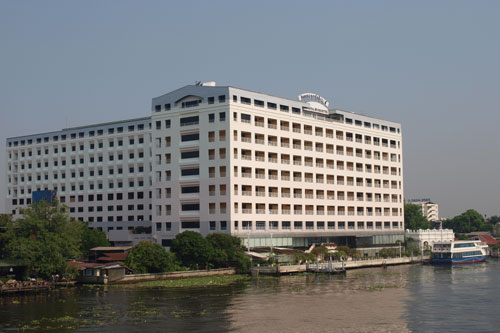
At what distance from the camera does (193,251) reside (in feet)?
328

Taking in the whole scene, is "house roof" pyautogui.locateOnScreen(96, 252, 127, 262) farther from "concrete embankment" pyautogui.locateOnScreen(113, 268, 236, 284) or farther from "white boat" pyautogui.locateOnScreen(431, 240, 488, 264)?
"white boat" pyautogui.locateOnScreen(431, 240, 488, 264)

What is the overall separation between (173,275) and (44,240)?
63.4 ft

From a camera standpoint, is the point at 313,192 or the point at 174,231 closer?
the point at 174,231

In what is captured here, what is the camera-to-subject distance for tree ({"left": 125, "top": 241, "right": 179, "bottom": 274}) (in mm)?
93250

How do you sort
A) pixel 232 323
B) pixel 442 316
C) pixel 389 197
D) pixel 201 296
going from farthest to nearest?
pixel 389 197 → pixel 201 296 → pixel 442 316 → pixel 232 323

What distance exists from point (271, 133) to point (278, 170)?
7702 millimetres

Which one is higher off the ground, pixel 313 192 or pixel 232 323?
pixel 313 192

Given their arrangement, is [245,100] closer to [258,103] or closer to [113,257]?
[258,103]

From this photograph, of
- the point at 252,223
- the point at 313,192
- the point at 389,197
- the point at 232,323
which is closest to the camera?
the point at 232,323

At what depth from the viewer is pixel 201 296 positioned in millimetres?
75312

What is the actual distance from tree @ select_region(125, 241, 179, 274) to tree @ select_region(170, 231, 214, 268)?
16.8ft

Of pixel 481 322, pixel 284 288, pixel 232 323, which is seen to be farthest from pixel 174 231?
pixel 481 322

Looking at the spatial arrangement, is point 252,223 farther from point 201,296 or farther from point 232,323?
point 232,323

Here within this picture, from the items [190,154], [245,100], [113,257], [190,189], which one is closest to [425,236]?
[245,100]
